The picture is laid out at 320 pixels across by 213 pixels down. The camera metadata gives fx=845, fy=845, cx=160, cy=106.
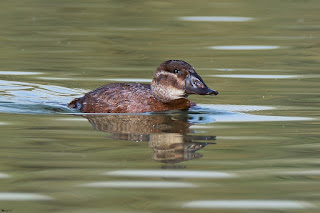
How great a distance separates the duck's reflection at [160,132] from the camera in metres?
7.98

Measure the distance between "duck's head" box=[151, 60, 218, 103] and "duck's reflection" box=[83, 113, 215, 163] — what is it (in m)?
0.29

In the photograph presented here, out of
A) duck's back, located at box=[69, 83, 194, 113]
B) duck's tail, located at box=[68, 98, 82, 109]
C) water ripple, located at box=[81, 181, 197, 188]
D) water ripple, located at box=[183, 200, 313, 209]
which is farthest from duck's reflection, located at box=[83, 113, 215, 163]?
water ripple, located at box=[183, 200, 313, 209]

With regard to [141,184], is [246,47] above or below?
above

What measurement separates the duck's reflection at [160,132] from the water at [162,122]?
1cm

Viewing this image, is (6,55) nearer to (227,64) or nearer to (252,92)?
(227,64)

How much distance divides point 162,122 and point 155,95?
34.6 inches

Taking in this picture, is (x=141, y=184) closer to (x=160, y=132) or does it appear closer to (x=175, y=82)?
(x=160, y=132)

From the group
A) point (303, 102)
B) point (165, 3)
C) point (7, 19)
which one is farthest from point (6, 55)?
point (165, 3)

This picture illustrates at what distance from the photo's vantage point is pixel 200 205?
623 cm

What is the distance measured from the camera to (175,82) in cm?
1045

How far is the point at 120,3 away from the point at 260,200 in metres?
17.9

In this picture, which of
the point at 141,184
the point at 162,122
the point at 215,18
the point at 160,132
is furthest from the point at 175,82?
the point at 215,18

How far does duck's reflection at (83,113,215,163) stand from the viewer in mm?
7977

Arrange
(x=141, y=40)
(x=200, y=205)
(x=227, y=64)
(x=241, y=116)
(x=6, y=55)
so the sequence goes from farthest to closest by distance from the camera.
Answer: (x=141, y=40) < (x=6, y=55) < (x=227, y=64) < (x=241, y=116) < (x=200, y=205)
